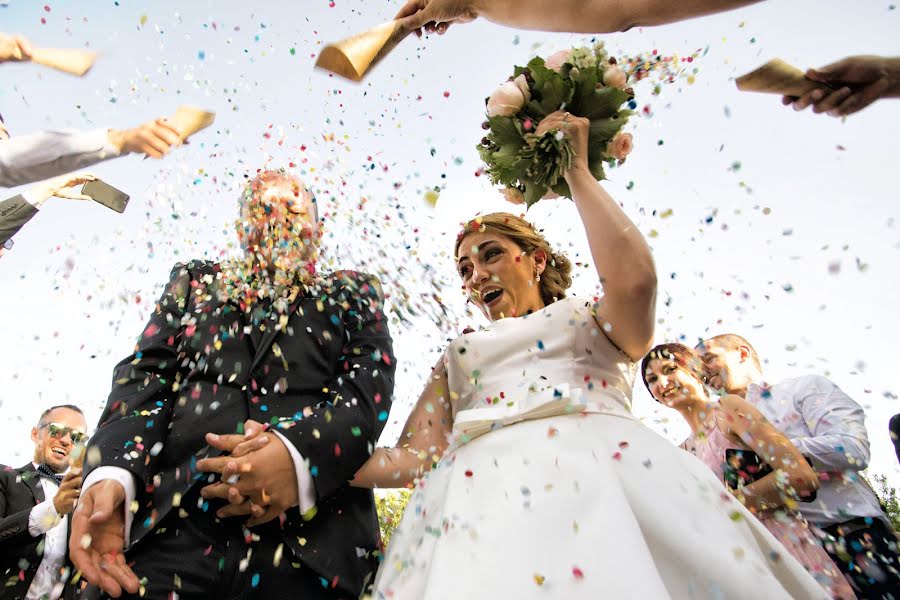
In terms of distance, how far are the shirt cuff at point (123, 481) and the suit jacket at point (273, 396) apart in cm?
3

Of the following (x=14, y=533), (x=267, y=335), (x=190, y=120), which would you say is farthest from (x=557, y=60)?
(x=14, y=533)

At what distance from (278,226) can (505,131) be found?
1.39 m

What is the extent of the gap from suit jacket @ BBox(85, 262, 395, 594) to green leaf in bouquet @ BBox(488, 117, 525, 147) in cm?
117

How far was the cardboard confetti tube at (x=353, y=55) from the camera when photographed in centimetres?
251

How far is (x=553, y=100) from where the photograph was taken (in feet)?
11.1

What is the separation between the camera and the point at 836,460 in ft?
13.6

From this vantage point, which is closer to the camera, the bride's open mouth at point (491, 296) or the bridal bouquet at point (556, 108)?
the bridal bouquet at point (556, 108)

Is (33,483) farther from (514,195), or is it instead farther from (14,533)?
(514,195)

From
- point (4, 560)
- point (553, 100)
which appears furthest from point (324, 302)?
point (4, 560)

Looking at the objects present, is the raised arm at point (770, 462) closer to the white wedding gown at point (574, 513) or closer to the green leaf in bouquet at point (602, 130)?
the white wedding gown at point (574, 513)

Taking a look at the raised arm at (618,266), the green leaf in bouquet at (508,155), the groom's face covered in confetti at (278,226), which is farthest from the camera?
the green leaf in bouquet at (508,155)

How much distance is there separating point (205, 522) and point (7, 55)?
378cm

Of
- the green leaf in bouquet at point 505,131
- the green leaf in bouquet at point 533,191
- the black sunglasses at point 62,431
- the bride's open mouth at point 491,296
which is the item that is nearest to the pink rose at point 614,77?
the green leaf in bouquet at point 505,131

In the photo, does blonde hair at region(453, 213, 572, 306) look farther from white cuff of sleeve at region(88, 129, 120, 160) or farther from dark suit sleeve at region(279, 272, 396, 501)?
white cuff of sleeve at region(88, 129, 120, 160)
